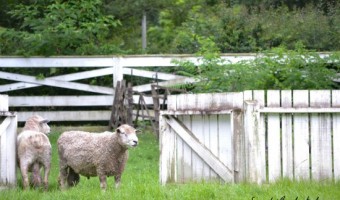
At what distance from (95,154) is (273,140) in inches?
108

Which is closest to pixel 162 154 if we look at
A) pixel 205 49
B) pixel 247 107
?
pixel 247 107

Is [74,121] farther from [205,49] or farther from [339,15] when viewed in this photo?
[339,15]

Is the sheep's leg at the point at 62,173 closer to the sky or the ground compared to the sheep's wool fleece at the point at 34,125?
closer to the ground

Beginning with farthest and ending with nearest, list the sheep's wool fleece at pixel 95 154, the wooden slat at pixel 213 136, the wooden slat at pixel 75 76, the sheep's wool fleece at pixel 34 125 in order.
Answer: the wooden slat at pixel 75 76 → the sheep's wool fleece at pixel 34 125 → the sheep's wool fleece at pixel 95 154 → the wooden slat at pixel 213 136

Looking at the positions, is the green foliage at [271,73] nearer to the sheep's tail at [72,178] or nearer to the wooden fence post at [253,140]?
the sheep's tail at [72,178]

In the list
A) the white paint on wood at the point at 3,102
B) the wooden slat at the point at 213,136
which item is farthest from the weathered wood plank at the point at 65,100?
the wooden slat at the point at 213,136

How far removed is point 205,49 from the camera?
15.1m

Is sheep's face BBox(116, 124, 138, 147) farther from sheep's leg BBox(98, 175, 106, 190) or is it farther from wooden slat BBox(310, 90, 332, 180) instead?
wooden slat BBox(310, 90, 332, 180)

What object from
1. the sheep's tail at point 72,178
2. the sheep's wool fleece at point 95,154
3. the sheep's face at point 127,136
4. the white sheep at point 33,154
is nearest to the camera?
the sheep's face at point 127,136

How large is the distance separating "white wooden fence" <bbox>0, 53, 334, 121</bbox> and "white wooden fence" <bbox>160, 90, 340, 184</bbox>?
9015 mm

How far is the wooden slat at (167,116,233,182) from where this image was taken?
10.2 metres

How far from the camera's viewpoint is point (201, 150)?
10.3 meters

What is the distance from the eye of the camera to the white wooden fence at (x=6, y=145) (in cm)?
1088

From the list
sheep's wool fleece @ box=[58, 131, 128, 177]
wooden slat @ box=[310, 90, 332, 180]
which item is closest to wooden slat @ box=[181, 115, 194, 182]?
sheep's wool fleece @ box=[58, 131, 128, 177]
